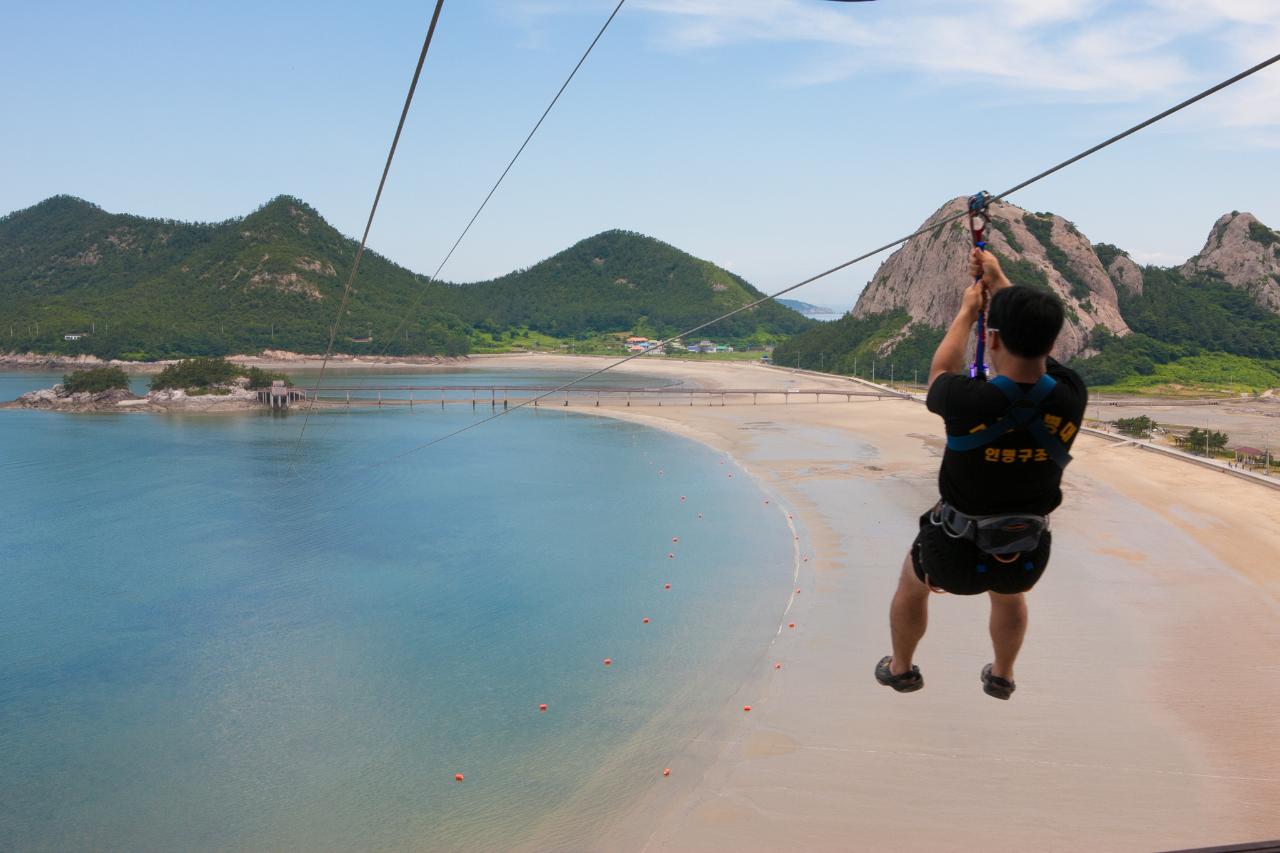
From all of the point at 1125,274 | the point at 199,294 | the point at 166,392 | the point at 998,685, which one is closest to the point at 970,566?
the point at 998,685

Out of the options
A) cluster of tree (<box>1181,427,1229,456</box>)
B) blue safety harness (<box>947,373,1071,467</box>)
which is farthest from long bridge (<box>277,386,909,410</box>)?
blue safety harness (<box>947,373,1071,467</box>)

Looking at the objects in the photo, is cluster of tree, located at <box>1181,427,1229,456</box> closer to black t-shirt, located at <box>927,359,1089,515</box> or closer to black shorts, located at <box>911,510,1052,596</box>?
black shorts, located at <box>911,510,1052,596</box>

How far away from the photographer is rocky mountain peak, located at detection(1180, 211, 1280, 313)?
96188 mm

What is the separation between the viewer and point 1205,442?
4184 cm

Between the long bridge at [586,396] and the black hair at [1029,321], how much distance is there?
72448 mm

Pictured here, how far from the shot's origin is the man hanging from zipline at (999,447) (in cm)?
324

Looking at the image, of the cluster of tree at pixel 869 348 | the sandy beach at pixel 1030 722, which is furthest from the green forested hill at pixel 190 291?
the sandy beach at pixel 1030 722

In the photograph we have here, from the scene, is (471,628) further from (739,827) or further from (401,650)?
(739,827)

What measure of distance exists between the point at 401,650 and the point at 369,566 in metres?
8.05

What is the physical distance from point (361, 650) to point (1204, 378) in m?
80.6

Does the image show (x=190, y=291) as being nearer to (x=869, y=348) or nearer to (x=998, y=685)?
(x=869, y=348)

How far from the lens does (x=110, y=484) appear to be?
136 feet

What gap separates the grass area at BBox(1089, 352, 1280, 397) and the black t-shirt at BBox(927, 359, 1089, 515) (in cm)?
7943

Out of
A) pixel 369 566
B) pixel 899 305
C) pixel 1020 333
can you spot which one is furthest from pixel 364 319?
pixel 1020 333
